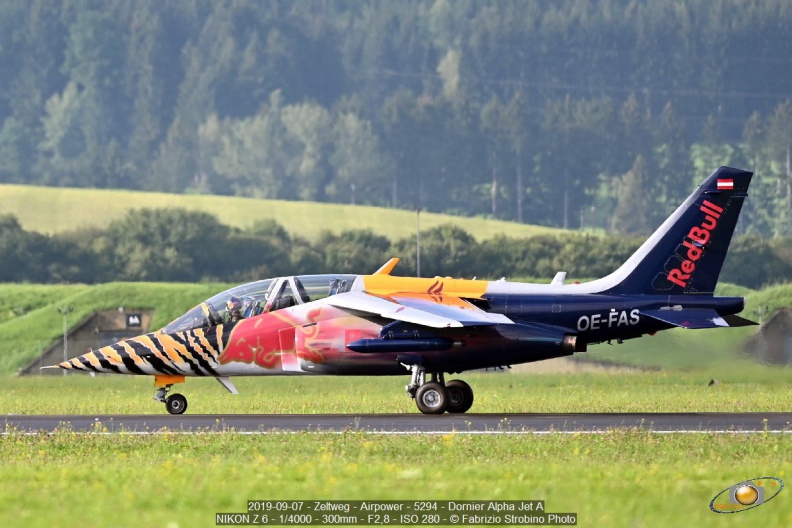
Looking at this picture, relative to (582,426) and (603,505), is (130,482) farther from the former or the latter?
(582,426)

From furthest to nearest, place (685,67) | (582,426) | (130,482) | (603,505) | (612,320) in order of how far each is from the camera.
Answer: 1. (685,67)
2. (612,320)
3. (582,426)
4. (130,482)
5. (603,505)

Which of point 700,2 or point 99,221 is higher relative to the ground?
point 700,2

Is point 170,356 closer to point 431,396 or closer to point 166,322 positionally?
point 431,396

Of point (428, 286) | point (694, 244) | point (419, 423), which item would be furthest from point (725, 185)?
point (419, 423)

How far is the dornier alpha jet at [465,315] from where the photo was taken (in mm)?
27406

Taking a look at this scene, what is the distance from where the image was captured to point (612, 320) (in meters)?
27.6

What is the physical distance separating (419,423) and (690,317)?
18.2ft

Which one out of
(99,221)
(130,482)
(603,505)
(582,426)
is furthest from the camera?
(99,221)

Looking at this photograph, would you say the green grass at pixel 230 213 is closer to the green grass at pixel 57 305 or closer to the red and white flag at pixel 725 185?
the green grass at pixel 57 305

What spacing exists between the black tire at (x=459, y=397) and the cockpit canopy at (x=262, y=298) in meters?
2.70

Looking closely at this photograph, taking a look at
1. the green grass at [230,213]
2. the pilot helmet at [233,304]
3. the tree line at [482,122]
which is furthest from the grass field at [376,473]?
the tree line at [482,122]

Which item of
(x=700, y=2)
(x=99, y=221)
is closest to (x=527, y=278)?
(x=99, y=221)

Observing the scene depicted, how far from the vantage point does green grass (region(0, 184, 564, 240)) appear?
10481cm

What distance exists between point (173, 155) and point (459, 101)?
33.4m
